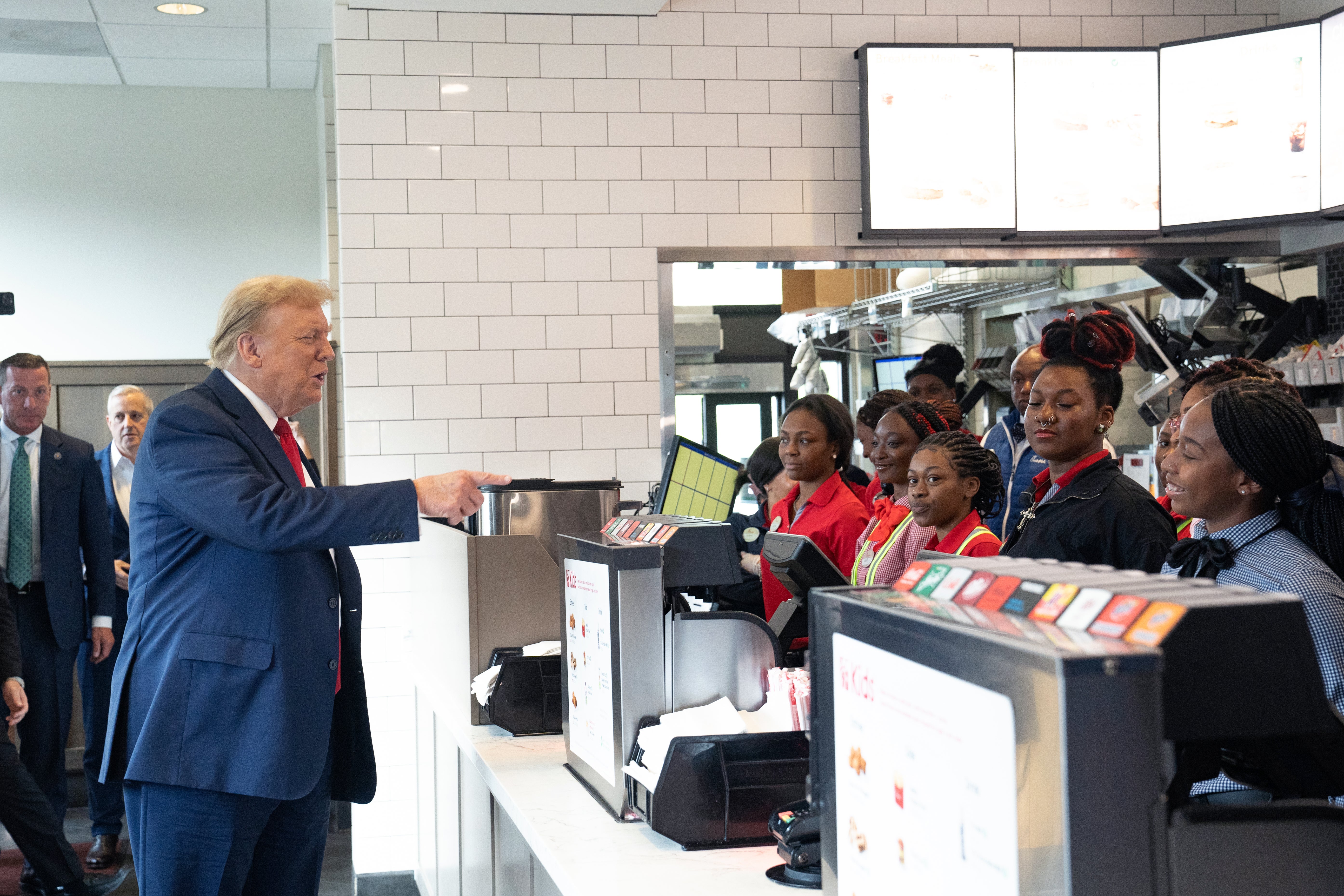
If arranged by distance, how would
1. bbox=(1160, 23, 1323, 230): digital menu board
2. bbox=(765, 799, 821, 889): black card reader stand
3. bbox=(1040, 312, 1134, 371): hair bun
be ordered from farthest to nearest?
bbox=(1160, 23, 1323, 230): digital menu board → bbox=(1040, 312, 1134, 371): hair bun → bbox=(765, 799, 821, 889): black card reader stand

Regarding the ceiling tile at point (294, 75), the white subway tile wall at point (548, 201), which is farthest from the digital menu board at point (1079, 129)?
the ceiling tile at point (294, 75)

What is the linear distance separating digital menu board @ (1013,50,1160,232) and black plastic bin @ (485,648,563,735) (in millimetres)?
2697

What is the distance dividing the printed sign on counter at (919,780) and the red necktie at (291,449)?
4.88 feet

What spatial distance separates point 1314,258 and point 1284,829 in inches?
176

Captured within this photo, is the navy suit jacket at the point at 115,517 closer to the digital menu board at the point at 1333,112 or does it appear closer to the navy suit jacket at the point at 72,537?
the navy suit jacket at the point at 72,537

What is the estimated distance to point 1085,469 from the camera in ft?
8.61

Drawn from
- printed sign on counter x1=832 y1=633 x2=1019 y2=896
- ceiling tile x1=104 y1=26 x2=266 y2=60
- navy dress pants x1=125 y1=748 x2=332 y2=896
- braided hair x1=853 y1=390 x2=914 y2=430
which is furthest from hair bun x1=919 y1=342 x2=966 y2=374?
printed sign on counter x1=832 y1=633 x2=1019 y2=896

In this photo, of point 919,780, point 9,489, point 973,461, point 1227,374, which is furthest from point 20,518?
point 919,780

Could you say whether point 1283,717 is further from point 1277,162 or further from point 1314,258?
point 1314,258

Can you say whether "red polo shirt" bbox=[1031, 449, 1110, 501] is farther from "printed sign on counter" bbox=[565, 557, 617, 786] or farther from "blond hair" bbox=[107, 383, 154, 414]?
"blond hair" bbox=[107, 383, 154, 414]

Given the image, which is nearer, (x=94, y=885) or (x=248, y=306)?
(x=248, y=306)

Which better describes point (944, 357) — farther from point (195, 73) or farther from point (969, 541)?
point (195, 73)

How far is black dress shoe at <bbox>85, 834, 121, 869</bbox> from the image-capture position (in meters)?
4.30

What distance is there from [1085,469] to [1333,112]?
2256 millimetres
